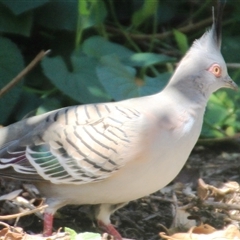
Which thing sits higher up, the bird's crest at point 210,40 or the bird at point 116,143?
the bird's crest at point 210,40

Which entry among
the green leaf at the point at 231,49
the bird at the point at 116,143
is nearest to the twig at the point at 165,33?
the green leaf at the point at 231,49

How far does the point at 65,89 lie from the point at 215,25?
0.91 m

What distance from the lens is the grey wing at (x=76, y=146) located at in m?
2.45

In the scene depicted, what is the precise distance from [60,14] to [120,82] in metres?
0.74

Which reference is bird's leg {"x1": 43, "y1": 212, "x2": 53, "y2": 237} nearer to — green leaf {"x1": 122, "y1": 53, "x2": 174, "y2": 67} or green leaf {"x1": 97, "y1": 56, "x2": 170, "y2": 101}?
green leaf {"x1": 97, "y1": 56, "x2": 170, "y2": 101}

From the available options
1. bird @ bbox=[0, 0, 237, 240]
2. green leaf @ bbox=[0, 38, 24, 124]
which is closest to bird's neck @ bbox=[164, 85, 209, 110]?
bird @ bbox=[0, 0, 237, 240]

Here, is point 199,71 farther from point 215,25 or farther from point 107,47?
point 107,47

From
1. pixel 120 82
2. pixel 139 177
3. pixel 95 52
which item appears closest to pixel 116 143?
pixel 139 177

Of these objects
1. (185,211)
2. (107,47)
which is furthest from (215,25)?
(107,47)

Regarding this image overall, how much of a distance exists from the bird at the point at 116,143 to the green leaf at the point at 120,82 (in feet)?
1.97

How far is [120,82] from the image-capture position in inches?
128

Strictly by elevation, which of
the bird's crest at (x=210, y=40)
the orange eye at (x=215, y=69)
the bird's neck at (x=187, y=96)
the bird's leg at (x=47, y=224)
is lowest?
the bird's leg at (x=47, y=224)

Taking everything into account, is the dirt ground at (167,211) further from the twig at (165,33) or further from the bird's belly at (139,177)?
the twig at (165,33)

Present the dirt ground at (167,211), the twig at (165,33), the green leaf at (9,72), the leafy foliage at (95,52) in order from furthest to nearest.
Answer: the twig at (165,33) < the green leaf at (9,72) < the leafy foliage at (95,52) < the dirt ground at (167,211)
